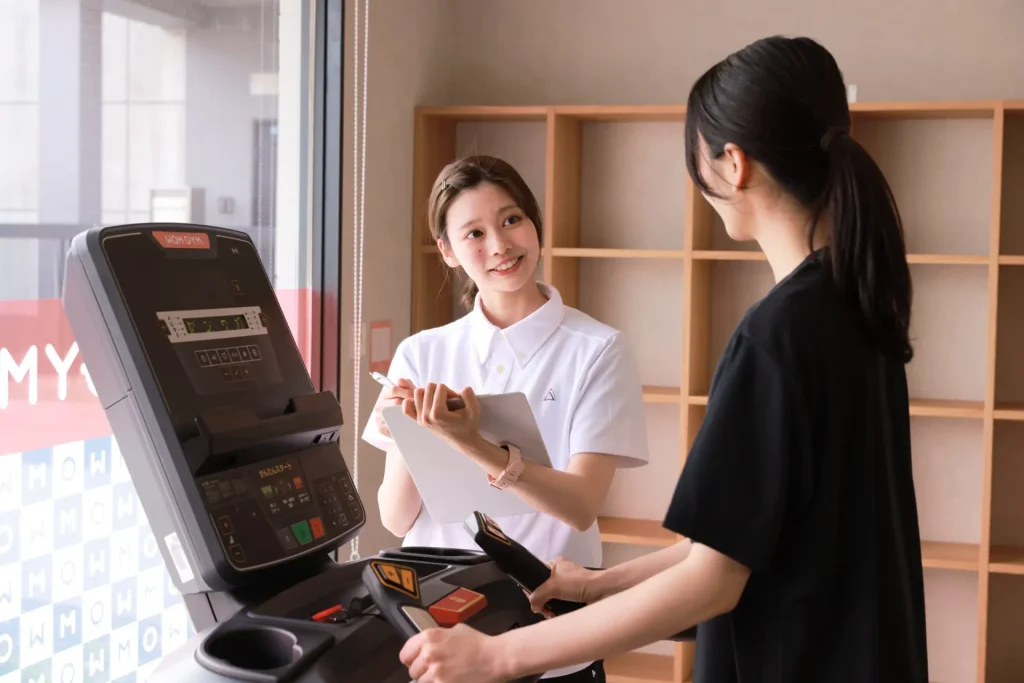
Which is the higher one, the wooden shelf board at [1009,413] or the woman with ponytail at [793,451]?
the woman with ponytail at [793,451]

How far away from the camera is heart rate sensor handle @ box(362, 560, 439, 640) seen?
3.59 ft

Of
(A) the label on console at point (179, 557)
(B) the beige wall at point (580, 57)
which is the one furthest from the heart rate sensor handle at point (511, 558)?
(B) the beige wall at point (580, 57)

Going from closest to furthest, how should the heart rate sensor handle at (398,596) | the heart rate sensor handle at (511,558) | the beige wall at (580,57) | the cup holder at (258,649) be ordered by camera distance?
the cup holder at (258,649) < the heart rate sensor handle at (398,596) < the heart rate sensor handle at (511,558) < the beige wall at (580,57)

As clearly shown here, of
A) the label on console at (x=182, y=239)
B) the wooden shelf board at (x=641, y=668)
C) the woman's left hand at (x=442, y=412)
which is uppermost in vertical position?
the label on console at (x=182, y=239)

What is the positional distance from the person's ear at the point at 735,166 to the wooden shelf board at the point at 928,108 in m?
2.06

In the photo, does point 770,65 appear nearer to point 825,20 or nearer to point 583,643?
point 583,643

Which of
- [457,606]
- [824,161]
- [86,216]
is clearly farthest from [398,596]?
[86,216]

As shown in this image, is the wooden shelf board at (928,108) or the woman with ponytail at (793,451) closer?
the woman with ponytail at (793,451)

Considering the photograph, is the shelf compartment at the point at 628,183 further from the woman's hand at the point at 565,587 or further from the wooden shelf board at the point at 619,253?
the woman's hand at the point at 565,587

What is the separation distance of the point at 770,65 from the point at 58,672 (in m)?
1.60

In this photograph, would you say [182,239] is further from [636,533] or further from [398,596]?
[636,533]

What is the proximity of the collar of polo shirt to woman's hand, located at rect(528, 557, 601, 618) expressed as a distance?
470 millimetres

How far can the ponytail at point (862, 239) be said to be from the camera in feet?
3.43

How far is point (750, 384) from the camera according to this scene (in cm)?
104
